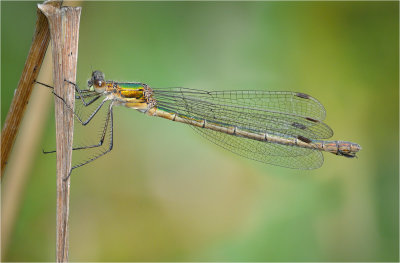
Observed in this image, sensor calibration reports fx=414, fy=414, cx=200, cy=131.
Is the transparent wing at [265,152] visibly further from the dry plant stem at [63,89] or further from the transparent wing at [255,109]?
the dry plant stem at [63,89]

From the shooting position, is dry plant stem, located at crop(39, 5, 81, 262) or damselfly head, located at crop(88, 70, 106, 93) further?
damselfly head, located at crop(88, 70, 106, 93)

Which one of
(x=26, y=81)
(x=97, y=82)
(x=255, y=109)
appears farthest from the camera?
(x=255, y=109)

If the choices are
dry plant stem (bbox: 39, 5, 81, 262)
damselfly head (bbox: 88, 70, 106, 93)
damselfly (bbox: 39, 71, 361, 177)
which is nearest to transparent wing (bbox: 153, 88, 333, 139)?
damselfly (bbox: 39, 71, 361, 177)

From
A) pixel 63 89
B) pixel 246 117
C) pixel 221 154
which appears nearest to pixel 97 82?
pixel 63 89

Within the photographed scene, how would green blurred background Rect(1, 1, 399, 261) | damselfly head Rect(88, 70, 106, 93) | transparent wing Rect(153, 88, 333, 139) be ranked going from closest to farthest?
damselfly head Rect(88, 70, 106, 93)
green blurred background Rect(1, 1, 399, 261)
transparent wing Rect(153, 88, 333, 139)

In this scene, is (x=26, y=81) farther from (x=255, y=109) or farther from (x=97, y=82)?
(x=255, y=109)

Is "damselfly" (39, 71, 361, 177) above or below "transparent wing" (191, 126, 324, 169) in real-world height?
above

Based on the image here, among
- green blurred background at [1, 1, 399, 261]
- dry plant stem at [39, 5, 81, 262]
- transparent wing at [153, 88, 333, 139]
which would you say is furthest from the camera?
transparent wing at [153, 88, 333, 139]

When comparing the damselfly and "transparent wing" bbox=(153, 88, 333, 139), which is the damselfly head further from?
"transparent wing" bbox=(153, 88, 333, 139)
